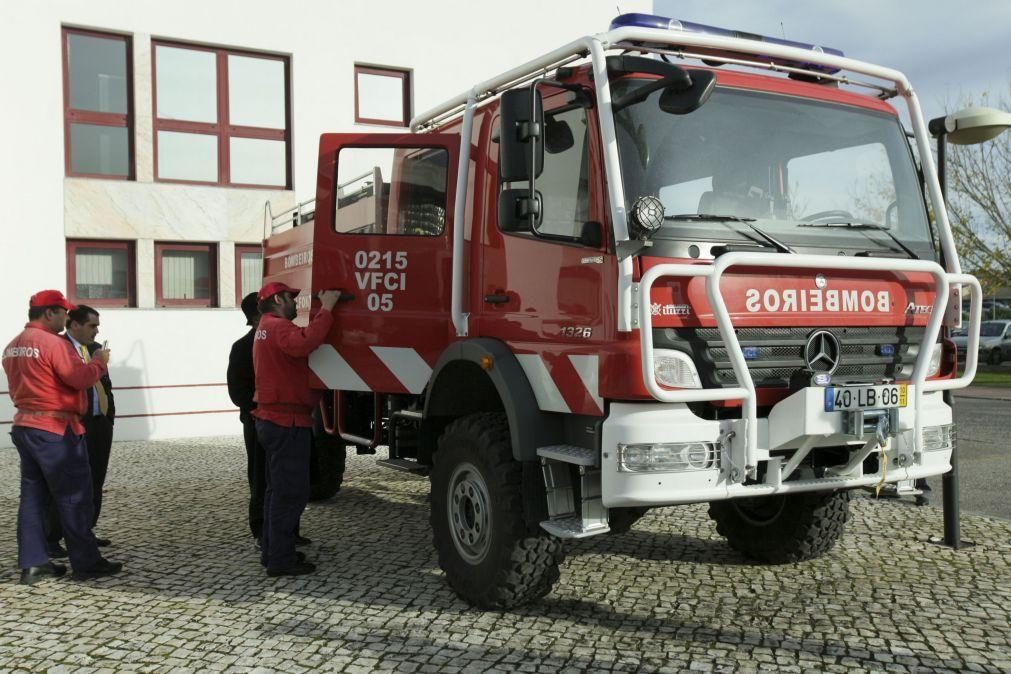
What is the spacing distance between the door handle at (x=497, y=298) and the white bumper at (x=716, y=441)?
107cm

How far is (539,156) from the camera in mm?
4363

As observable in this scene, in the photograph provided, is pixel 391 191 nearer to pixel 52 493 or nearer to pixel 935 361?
pixel 52 493

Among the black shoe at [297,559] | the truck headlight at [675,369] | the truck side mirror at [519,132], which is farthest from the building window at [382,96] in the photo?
the truck headlight at [675,369]

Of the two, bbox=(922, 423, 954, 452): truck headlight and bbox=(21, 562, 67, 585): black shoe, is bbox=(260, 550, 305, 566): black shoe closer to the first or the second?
bbox=(21, 562, 67, 585): black shoe

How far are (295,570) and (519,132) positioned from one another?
3052 mm

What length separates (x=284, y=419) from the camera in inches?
225

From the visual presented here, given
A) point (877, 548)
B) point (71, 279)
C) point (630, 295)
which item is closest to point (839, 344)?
point (630, 295)

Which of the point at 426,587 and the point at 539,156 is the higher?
the point at 539,156

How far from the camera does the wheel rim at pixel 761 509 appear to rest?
5.76 m

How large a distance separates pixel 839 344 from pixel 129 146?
35.8 ft

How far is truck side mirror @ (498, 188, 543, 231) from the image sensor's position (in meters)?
4.45

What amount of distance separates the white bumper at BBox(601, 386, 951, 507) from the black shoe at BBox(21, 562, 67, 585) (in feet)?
12.1

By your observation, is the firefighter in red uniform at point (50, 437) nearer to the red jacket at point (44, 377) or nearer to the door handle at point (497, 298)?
the red jacket at point (44, 377)

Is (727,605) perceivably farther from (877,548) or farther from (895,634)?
(877,548)
